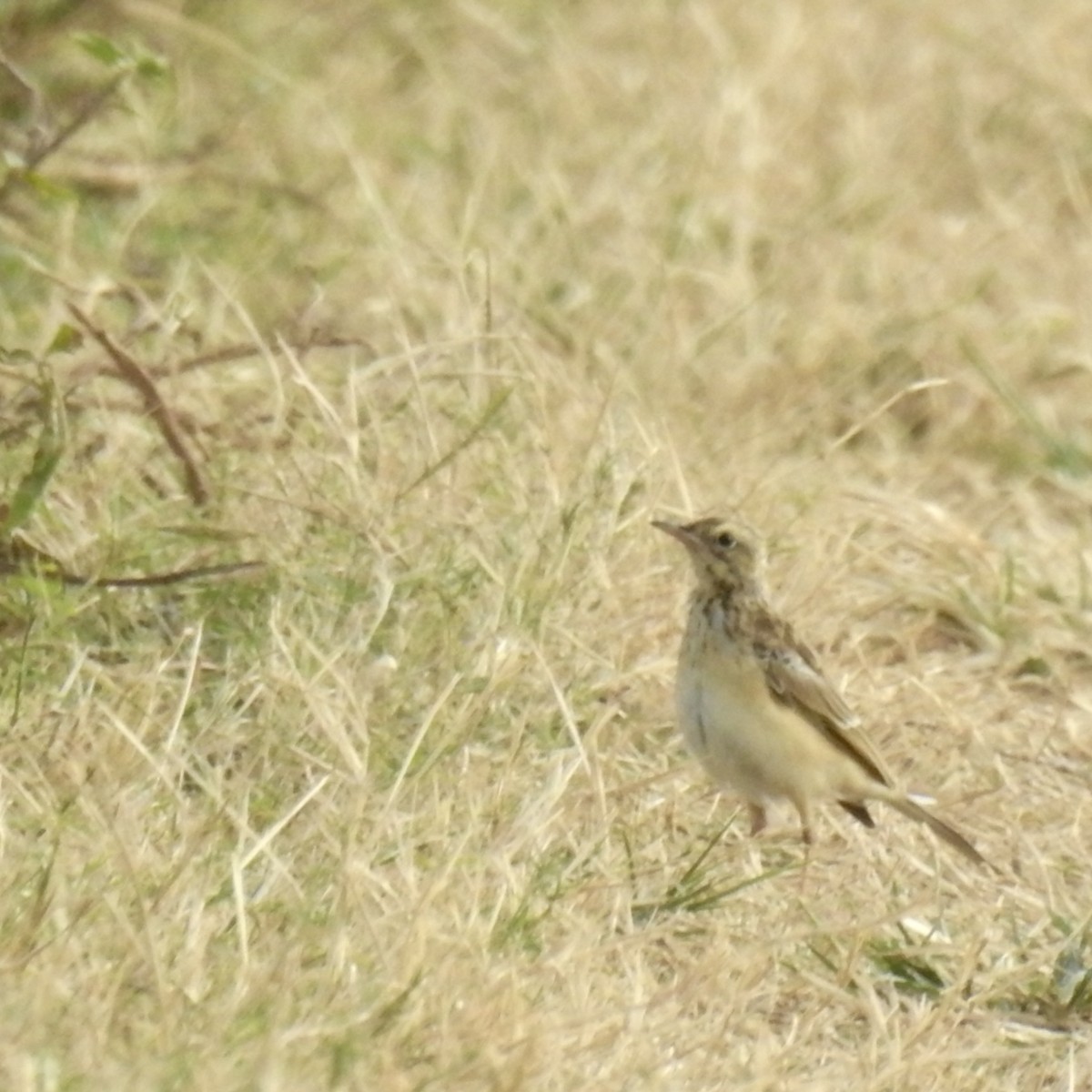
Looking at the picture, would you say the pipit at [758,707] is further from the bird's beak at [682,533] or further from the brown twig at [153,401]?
the brown twig at [153,401]

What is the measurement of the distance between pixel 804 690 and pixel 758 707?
119mm

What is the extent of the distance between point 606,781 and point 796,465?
1691 mm

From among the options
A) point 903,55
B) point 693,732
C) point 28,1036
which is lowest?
point 903,55

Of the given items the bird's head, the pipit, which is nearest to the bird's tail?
the pipit

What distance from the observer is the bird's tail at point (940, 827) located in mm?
5418

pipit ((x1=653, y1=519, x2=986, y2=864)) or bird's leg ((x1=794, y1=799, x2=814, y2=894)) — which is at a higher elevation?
pipit ((x1=653, y1=519, x2=986, y2=864))

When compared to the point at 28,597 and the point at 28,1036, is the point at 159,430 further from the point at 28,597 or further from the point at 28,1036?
the point at 28,1036

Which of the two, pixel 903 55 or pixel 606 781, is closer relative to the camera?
pixel 606 781

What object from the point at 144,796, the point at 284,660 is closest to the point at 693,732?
the point at 284,660

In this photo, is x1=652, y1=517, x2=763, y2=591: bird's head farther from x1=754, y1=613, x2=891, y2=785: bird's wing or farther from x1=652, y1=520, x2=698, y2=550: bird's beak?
x1=754, y1=613, x2=891, y2=785: bird's wing

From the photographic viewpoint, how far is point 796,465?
22.8 feet

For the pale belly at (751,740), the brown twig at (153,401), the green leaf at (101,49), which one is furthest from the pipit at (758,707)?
the green leaf at (101,49)

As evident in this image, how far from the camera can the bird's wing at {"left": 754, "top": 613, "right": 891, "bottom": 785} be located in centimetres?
560

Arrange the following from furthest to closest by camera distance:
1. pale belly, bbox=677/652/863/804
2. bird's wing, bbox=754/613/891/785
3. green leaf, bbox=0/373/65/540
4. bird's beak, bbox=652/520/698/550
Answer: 1. bird's beak, bbox=652/520/698/550
2. bird's wing, bbox=754/613/891/785
3. pale belly, bbox=677/652/863/804
4. green leaf, bbox=0/373/65/540
